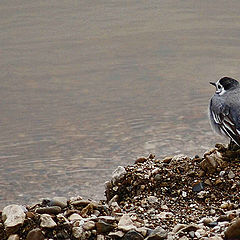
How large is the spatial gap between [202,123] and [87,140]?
1.39 m

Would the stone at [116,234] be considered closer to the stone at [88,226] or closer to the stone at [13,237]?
the stone at [88,226]

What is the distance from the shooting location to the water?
22.9 feet

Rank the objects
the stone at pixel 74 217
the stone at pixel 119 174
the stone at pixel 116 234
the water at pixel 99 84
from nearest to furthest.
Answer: the stone at pixel 116 234, the stone at pixel 74 217, the stone at pixel 119 174, the water at pixel 99 84

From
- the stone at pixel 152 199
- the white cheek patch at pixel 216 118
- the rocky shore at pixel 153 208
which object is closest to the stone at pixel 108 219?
the rocky shore at pixel 153 208

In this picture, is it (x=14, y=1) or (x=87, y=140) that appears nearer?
(x=87, y=140)

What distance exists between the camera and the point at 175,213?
15.8 ft

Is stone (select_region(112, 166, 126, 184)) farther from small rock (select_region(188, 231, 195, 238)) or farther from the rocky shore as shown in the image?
small rock (select_region(188, 231, 195, 238))

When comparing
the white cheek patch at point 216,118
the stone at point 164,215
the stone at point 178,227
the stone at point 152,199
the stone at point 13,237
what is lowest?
the stone at point 152,199

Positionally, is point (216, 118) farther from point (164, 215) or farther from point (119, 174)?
point (164, 215)

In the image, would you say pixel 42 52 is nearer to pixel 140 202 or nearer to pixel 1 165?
pixel 1 165

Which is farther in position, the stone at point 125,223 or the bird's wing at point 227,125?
the bird's wing at point 227,125

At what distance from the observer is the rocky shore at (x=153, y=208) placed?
4.22 m

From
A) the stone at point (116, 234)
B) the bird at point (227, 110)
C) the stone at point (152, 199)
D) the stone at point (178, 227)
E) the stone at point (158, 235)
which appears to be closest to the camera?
the stone at point (158, 235)

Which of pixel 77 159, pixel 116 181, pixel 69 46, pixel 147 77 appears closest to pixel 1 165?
Result: pixel 77 159
